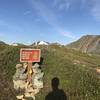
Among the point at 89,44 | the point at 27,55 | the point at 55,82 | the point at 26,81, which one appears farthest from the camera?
the point at 89,44

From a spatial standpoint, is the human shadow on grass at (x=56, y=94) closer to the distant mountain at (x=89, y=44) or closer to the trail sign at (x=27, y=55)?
the trail sign at (x=27, y=55)

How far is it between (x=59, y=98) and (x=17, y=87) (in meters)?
5.40

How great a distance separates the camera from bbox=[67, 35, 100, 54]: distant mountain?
106 m

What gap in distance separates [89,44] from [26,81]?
8772 centimetres

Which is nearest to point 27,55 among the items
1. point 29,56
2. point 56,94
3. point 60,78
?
point 29,56

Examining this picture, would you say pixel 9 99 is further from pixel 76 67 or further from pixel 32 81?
pixel 76 67

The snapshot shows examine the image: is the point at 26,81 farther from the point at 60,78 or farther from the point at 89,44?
the point at 89,44

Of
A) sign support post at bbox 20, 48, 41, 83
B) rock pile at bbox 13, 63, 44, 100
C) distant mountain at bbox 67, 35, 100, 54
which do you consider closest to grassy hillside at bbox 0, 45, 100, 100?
rock pile at bbox 13, 63, 44, 100

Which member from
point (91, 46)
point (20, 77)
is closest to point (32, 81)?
point (20, 77)

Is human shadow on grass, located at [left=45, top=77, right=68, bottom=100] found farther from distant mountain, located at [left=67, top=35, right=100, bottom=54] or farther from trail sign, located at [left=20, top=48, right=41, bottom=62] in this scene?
distant mountain, located at [left=67, top=35, right=100, bottom=54]

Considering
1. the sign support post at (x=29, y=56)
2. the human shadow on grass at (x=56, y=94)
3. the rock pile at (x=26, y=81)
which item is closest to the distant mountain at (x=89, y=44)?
the rock pile at (x=26, y=81)

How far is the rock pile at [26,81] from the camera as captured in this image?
2571 cm

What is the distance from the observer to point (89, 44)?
4432 inches

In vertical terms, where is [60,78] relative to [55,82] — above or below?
above
